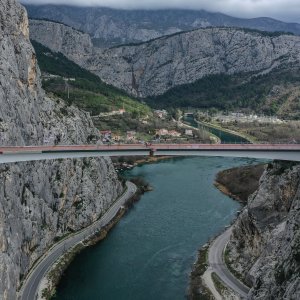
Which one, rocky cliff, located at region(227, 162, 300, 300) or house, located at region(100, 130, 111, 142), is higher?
rocky cliff, located at region(227, 162, 300, 300)

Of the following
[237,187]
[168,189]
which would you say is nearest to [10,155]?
[168,189]

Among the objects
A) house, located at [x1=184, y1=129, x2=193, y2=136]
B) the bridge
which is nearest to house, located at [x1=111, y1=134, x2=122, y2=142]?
house, located at [x1=184, y1=129, x2=193, y2=136]

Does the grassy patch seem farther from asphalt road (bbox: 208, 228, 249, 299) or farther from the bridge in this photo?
the bridge

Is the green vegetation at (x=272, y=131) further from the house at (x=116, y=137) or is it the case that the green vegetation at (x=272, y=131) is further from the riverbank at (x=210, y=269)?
the riverbank at (x=210, y=269)

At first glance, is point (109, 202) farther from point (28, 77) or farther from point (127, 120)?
point (127, 120)

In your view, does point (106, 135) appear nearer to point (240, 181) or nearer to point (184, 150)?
point (240, 181)

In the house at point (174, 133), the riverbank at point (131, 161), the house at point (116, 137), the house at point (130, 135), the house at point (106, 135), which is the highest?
the house at point (106, 135)

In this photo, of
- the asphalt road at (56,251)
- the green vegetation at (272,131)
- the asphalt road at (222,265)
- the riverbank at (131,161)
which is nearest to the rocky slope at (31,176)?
the asphalt road at (56,251)
